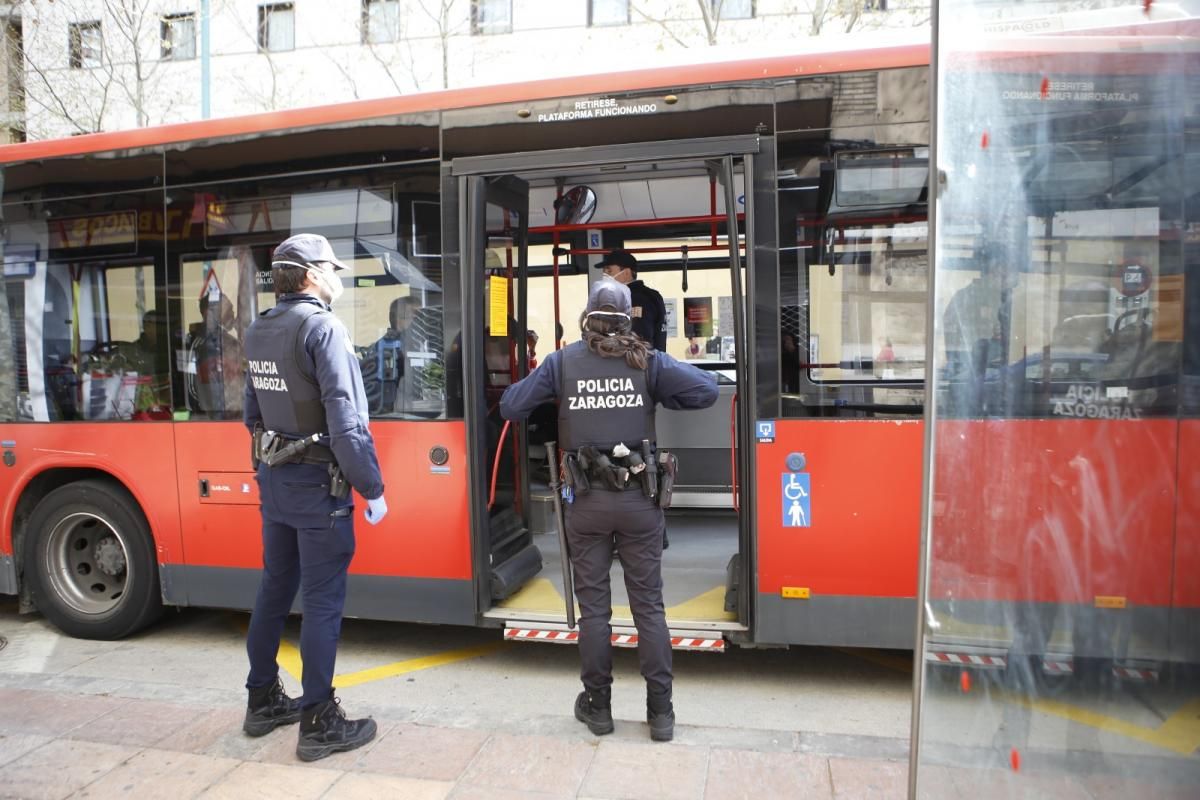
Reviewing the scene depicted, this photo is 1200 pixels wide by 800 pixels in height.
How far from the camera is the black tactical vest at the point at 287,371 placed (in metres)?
3.36

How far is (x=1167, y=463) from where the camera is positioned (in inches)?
68.9

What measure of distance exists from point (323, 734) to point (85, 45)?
51.9ft

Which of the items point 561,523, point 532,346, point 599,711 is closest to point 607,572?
point 561,523

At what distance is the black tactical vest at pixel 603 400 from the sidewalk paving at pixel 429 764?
126cm

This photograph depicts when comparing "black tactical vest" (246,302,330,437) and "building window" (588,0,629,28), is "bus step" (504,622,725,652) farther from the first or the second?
"building window" (588,0,629,28)

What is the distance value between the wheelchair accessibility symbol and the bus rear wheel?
3737mm

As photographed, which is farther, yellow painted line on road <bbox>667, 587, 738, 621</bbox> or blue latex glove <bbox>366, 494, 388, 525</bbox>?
yellow painted line on road <bbox>667, 587, 738, 621</bbox>

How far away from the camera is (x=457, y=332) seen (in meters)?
4.30

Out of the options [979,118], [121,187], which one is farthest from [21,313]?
[979,118]

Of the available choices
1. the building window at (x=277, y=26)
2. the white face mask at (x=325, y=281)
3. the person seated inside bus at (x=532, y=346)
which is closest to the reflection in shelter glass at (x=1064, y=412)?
the white face mask at (x=325, y=281)

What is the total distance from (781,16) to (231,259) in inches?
512

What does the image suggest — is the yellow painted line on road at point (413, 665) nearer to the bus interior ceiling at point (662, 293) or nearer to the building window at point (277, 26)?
the bus interior ceiling at point (662, 293)

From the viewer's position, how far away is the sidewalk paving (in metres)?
3.15

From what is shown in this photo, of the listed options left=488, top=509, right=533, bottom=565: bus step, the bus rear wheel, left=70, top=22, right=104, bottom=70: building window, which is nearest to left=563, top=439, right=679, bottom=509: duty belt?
left=488, top=509, right=533, bottom=565: bus step
